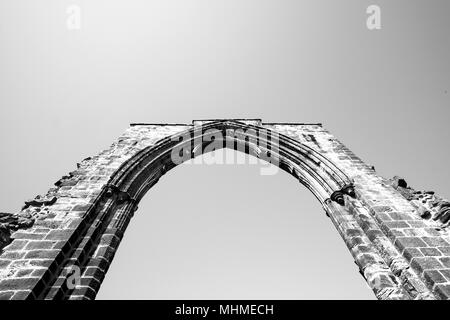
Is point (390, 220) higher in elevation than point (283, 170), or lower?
lower

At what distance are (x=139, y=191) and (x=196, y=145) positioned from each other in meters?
2.75

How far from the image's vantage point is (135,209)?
23.4 ft

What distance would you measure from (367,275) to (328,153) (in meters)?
3.92

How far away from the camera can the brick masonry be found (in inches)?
183

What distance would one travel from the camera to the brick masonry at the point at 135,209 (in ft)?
15.3
